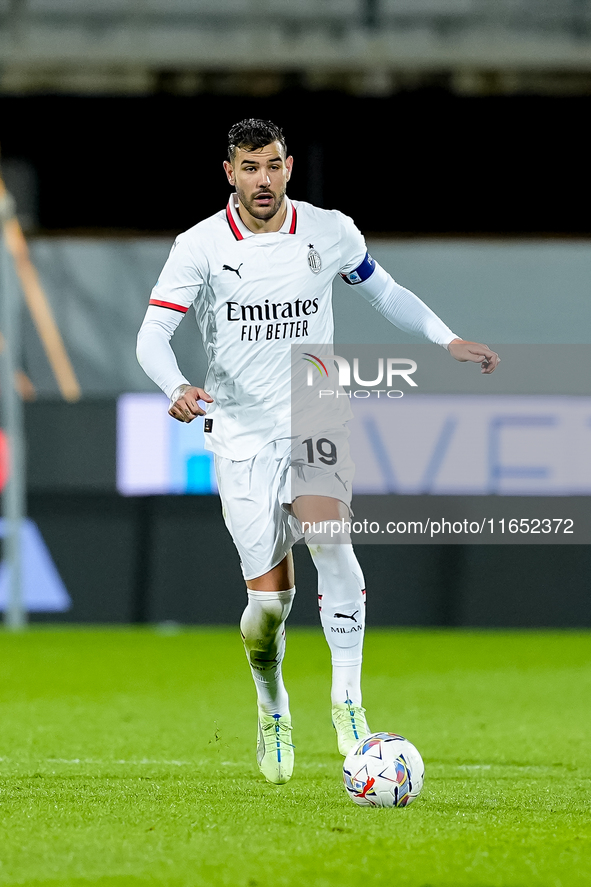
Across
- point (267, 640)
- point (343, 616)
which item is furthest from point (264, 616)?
point (343, 616)

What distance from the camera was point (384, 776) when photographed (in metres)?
4.02

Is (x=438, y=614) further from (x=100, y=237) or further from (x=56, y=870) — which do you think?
(x=56, y=870)

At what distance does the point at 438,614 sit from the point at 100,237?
4.58 metres

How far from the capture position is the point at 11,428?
1125 cm

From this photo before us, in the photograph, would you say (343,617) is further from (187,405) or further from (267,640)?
(187,405)

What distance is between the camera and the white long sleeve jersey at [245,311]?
4738mm

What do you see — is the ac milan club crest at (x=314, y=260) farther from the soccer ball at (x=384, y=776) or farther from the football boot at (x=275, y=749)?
the soccer ball at (x=384, y=776)

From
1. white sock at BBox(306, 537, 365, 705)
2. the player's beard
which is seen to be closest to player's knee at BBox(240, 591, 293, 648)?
white sock at BBox(306, 537, 365, 705)

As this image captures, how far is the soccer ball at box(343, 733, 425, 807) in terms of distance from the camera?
4016 millimetres

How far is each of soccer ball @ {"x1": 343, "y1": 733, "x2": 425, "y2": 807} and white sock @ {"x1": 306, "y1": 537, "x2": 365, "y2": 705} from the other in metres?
0.55

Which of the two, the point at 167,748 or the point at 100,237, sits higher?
the point at 100,237

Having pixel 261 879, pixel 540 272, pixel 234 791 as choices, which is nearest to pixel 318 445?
pixel 234 791

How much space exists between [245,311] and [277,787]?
5.30 feet

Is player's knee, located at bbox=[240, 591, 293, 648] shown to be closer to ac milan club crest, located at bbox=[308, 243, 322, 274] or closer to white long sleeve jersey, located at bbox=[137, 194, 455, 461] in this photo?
white long sleeve jersey, located at bbox=[137, 194, 455, 461]
